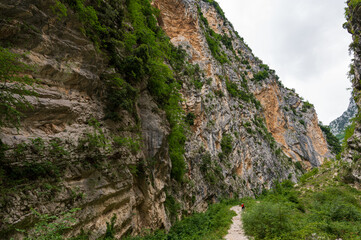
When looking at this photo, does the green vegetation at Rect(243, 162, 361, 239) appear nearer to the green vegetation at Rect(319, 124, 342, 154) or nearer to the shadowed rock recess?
the shadowed rock recess

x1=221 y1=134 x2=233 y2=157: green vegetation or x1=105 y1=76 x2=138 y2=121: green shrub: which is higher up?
x1=105 y1=76 x2=138 y2=121: green shrub

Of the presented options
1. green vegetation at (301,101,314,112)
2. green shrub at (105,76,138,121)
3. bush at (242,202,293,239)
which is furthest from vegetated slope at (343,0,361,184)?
green vegetation at (301,101,314,112)

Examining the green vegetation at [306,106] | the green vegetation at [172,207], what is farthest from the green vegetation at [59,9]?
Result: the green vegetation at [306,106]

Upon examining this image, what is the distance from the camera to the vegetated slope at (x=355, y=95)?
49.7 ft

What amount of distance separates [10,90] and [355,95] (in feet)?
90.8

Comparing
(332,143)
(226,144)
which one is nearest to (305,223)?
(226,144)

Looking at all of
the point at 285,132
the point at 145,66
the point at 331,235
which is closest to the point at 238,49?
the point at 285,132

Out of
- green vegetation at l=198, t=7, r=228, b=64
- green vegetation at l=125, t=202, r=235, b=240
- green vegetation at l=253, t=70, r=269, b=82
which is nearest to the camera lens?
green vegetation at l=125, t=202, r=235, b=240

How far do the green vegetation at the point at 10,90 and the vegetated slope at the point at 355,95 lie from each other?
20980 millimetres

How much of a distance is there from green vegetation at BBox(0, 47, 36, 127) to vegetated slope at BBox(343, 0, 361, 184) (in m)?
21.0

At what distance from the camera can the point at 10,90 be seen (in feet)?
16.7

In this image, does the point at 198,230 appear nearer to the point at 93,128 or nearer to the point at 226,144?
the point at 93,128

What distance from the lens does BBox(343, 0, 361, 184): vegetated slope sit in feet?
49.7

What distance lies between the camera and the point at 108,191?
23.9ft
